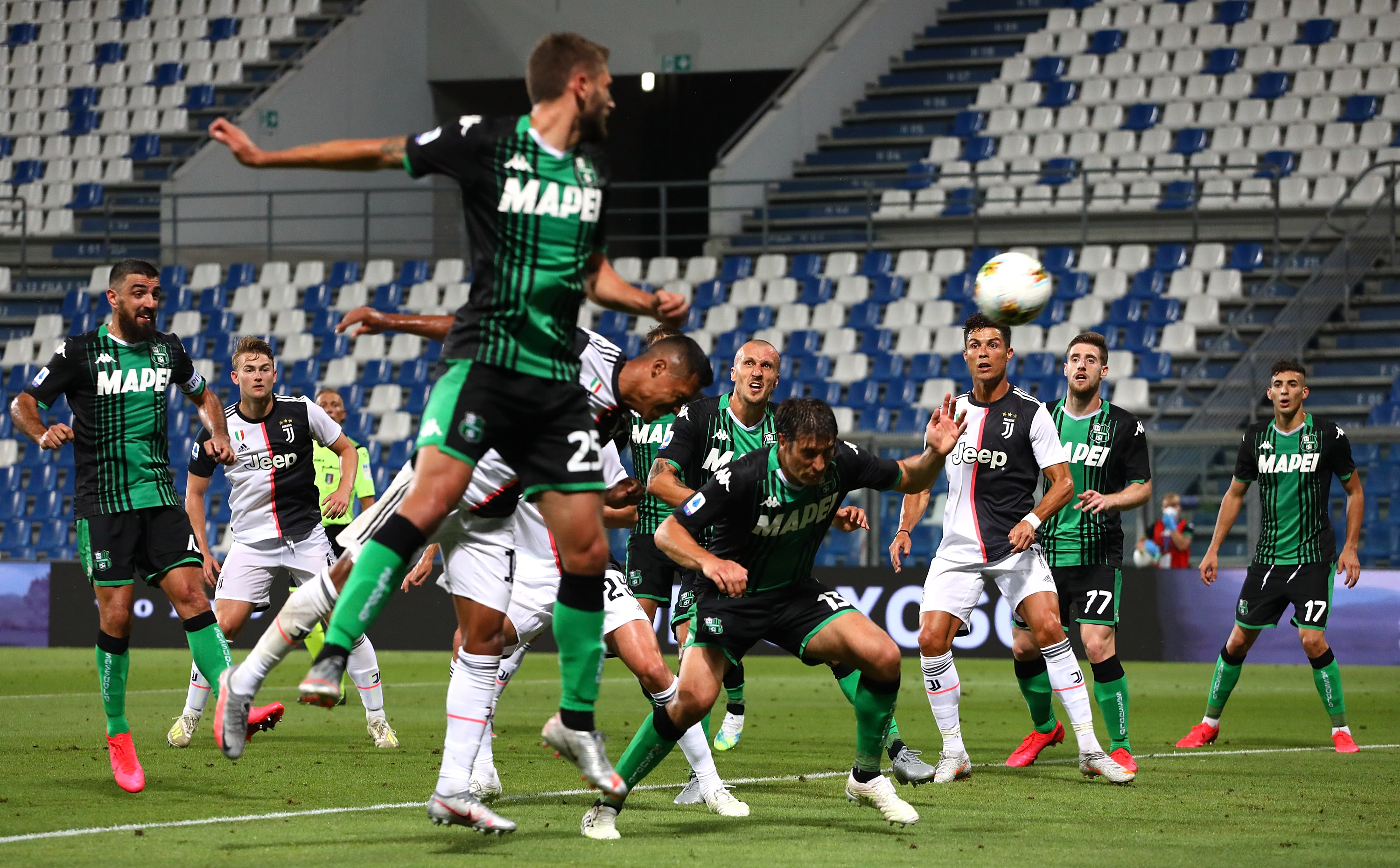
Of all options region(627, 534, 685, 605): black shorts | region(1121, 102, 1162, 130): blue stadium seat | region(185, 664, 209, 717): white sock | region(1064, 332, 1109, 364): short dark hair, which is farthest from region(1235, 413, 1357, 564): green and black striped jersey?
region(1121, 102, 1162, 130): blue stadium seat

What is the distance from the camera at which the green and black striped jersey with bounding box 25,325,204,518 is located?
8312 mm

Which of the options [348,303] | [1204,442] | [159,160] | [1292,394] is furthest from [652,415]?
[159,160]

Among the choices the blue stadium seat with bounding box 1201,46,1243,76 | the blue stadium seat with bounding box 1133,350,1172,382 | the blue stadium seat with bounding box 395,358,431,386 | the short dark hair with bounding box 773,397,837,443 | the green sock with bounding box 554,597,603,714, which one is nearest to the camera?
the green sock with bounding box 554,597,603,714

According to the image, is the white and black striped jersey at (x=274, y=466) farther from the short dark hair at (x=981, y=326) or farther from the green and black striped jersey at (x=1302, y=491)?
the green and black striped jersey at (x=1302, y=491)

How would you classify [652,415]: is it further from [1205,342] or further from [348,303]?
[348,303]

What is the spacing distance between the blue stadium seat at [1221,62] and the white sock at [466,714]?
2171cm

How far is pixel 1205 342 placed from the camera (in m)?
22.0

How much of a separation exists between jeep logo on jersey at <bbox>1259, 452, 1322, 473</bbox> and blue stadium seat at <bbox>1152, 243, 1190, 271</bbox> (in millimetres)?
12414

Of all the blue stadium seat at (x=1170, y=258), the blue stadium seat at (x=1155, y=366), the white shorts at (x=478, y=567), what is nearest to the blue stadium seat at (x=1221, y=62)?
the blue stadium seat at (x=1170, y=258)

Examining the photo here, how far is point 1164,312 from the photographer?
880 inches

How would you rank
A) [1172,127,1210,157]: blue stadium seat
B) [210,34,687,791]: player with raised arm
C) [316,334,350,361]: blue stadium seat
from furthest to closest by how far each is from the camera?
1. [316,334,350,361]: blue stadium seat
2. [1172,127,1210,157]: blue stadium seat
3. [210,34,687,791]: player with raised arm

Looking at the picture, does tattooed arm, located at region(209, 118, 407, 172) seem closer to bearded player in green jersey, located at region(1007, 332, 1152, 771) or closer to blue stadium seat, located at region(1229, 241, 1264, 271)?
bearded player in green jersey, located at region(1007, 332, 1152, 771)

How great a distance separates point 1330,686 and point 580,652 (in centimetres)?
607

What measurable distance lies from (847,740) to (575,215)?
5688 millimetres
